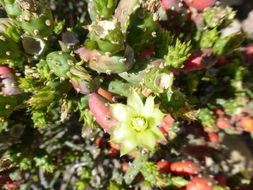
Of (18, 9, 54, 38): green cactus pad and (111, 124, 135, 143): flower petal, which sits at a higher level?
(18, 9, 54, 38): green cactus pad

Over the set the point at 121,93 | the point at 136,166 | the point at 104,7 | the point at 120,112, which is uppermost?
the point at 104,7

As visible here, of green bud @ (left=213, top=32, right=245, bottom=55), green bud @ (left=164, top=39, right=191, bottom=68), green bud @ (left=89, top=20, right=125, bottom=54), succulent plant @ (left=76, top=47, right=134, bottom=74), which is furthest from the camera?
A: green bud @ (left=213, top=32, right=245, bottom=55)

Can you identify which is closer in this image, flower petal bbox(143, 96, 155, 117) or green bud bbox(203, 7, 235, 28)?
flower petal bbox(143, 96, 155, 117)

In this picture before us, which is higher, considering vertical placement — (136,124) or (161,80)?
(161,80)

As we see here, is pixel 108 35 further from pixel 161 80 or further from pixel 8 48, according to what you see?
pixel 8 48

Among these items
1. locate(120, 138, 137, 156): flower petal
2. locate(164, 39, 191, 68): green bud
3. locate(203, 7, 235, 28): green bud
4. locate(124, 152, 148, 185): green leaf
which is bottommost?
locate(124, 152, 148, 185): green leaf

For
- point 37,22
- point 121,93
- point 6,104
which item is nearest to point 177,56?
point 121,93

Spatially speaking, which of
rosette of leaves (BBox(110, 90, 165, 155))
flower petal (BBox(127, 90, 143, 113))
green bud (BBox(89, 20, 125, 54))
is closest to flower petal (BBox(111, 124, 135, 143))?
Answer: rosette of leaves (BBox(110, 90, 165, 155))

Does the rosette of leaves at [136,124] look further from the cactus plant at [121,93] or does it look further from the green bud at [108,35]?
the green bud at [108,35]

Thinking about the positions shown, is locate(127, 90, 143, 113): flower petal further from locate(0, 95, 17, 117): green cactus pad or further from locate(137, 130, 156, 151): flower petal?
locate(0, 95, 17, 117): green cactus pad
